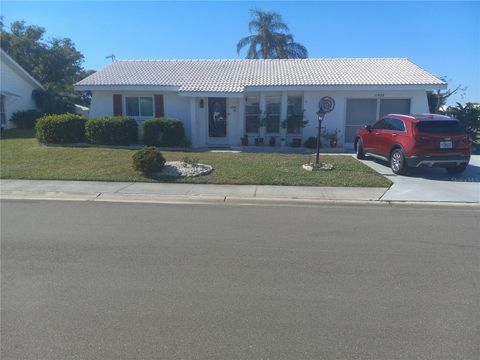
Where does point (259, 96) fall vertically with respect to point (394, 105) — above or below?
above

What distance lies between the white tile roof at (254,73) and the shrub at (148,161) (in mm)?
7337

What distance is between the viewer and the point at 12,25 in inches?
1877

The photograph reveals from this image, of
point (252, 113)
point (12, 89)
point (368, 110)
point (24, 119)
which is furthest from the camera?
point (12, 89)

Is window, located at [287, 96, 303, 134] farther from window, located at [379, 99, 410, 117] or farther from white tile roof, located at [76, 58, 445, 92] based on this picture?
window, located at [379, 99, 410, 117]

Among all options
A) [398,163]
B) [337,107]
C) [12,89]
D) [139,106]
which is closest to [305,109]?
[337,107]

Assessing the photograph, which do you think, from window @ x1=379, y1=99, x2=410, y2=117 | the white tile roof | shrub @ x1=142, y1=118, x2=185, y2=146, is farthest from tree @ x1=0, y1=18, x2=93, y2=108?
window @ x1=379, y1=99, x2=410, y2=117

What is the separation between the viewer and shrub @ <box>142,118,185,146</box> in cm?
1777

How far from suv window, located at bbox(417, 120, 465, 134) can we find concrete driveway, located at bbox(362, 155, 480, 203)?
131 cm

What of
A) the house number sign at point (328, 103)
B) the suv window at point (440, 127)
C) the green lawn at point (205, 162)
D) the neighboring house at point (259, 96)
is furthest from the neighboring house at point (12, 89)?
the suv window at point (440, 127)

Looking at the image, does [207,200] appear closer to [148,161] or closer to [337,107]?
[148,161]

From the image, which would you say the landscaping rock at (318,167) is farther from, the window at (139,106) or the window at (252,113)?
the window at (139,106)

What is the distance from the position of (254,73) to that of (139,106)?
586cm

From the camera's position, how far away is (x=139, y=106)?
20391 millimetres

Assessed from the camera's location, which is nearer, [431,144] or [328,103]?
[431,144]
